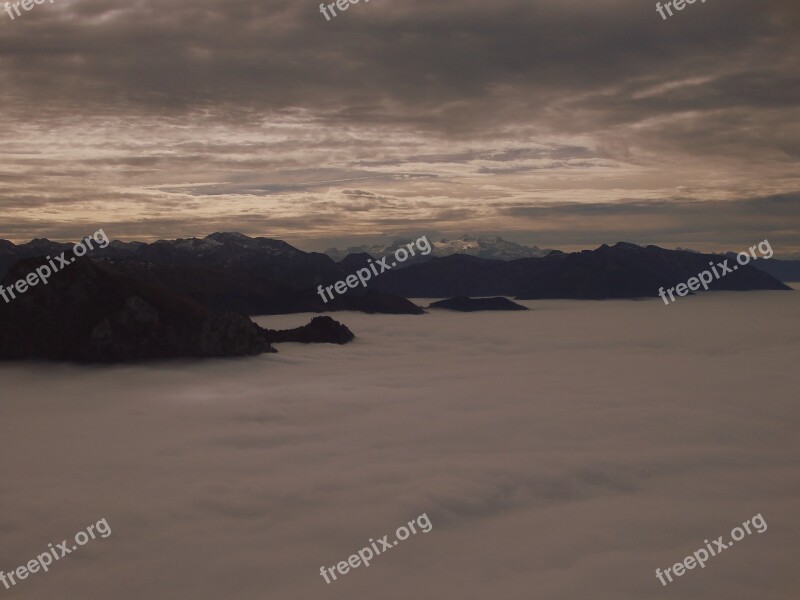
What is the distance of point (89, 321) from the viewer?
126250mm

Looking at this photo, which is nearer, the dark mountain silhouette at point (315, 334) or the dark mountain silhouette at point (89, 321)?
the dark mountain silhouette at point (89, 321)

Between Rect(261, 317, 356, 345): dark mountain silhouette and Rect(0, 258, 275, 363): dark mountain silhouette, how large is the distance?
135ft

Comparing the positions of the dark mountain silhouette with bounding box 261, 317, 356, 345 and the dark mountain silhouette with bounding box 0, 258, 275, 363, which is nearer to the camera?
the dark mountain silhouette with bounding box 0, 258, 275, 363

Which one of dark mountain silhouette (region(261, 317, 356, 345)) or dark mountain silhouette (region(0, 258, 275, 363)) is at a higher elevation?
dark mountain silhouette (region(0, 258, 275, 363))

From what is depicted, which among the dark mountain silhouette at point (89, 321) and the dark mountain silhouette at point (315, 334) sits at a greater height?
the dark mountain silhouette at point (89, 321)

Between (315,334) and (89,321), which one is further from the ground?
(89,321)

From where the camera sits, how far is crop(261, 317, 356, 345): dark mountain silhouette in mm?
174875

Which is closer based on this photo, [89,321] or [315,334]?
[89,321]

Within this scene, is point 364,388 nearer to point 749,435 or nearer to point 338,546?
point 749,435

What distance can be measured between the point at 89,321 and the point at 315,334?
6750cm

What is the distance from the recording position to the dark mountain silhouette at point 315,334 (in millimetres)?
174875

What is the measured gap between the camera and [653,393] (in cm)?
11812

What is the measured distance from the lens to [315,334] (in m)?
183

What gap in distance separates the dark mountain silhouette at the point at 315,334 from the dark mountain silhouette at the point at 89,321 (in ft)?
135
